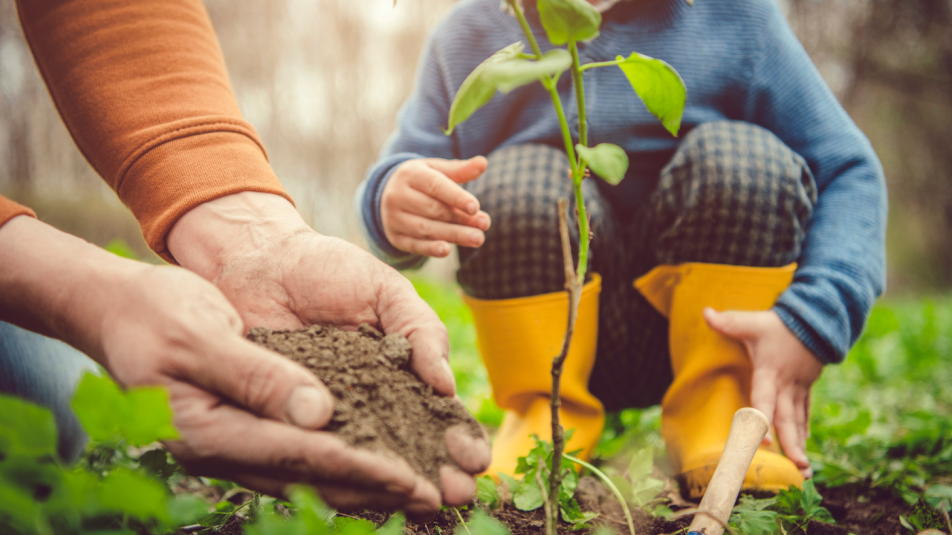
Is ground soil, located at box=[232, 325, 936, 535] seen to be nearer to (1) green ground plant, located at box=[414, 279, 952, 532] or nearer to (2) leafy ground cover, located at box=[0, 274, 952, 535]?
(2) leafy ground cover, located at box=[0, 274, 952, 535]

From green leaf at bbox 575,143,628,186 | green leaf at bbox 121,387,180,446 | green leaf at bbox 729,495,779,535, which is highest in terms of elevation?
green leaf at bbox 575,143,628,186

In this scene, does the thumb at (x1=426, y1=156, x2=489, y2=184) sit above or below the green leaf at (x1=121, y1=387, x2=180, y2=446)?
above

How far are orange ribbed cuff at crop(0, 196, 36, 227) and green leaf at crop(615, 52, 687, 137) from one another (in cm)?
87

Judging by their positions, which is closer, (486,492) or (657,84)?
(657,84)

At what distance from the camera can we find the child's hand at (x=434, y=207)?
106 cm

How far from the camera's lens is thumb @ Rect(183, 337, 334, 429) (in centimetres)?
58

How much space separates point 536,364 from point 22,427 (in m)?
0.97

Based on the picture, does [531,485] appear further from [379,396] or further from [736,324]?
[736,324]

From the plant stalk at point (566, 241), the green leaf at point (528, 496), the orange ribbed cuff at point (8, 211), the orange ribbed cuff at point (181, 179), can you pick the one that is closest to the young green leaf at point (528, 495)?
the green leaf at point (528, 496)

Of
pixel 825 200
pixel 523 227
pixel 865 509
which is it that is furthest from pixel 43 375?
pixel 825 200

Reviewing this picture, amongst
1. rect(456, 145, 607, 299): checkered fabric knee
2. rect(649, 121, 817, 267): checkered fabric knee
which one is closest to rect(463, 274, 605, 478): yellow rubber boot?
rect(456, 145, 607, 299): checkered fabric knee

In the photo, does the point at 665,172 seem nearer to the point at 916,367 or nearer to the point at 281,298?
the point at 281,298

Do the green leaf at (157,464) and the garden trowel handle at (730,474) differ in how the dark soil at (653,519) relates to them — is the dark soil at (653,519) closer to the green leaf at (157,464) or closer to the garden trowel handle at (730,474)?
the garden trowel handle at (730,474)

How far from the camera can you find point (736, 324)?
3.78ft
